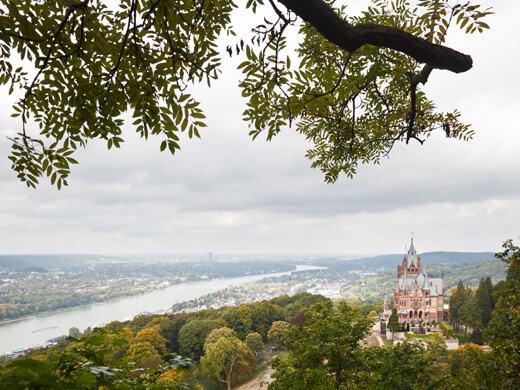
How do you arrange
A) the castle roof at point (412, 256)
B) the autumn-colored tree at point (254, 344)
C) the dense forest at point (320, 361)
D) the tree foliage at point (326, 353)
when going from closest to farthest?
the dense forest at point (320, 361) < the tree foliage at point (326, 353) < the autumn-colored tree at point (254, 344) < the castle roof at point (412, 256)

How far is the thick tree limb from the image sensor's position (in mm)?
1728

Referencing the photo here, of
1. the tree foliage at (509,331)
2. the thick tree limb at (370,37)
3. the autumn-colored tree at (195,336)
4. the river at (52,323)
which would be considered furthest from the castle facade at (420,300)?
the river at (52,323)

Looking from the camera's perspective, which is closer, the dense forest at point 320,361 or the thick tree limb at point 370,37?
the dense forest at point 320,361

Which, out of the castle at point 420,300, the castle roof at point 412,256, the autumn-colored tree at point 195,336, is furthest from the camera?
the castle roof at point 412,256

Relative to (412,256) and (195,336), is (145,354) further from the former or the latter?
(412,256)

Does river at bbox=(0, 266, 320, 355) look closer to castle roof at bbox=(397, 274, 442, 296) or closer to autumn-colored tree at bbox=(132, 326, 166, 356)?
autumn-colored tree at bbox=(132, 326, 166, 356)

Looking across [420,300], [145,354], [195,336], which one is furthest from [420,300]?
[145,354]

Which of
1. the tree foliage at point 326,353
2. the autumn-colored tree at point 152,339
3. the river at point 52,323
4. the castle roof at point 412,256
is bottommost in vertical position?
the river at point 52,323

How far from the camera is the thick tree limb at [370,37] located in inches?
68.0

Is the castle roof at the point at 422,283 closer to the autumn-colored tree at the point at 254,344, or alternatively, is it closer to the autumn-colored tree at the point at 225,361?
the autumn-colored tree at the point at 254,344

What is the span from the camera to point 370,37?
1844 mm

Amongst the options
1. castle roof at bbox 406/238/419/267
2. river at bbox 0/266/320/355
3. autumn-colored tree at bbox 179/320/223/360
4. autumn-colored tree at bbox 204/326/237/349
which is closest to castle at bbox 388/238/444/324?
castle roof at bbox 406/238/419/267

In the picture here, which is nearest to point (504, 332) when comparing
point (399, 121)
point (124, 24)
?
point (399, 121)

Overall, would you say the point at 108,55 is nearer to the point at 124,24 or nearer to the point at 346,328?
the point at 124,24
